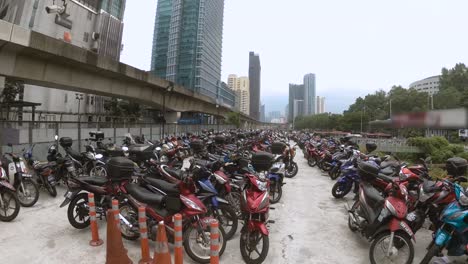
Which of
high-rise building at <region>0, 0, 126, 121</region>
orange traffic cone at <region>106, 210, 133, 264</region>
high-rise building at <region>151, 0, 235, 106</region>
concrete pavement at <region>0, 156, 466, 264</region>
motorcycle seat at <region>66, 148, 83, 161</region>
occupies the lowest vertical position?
concrete pavement at <region>0, 156, 466, 264</region>

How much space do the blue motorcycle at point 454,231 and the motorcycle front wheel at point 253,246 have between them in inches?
66.0

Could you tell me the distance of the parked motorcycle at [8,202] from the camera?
181 inches

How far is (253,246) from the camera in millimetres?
3430

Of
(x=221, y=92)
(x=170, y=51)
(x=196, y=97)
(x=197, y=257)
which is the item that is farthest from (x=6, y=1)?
(x=221, y=92)

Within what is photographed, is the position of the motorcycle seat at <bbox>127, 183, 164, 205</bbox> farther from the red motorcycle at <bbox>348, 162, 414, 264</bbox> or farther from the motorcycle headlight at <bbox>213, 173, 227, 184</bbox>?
→ the red motorcycle at <bbox>348, 162, 414, 264</bbox>

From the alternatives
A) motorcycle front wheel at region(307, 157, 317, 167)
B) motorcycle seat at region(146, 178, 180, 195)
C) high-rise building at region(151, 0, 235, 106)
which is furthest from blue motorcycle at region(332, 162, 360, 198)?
high-rise building at region(151, 0, 235, 106)

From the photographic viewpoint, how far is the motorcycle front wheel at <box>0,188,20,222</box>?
15.1ft

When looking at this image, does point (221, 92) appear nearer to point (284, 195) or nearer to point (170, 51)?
point (170, 51)

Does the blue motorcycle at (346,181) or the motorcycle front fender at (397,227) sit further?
the blue motorcycle at (346,181)

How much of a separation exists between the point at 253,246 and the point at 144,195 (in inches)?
58.5

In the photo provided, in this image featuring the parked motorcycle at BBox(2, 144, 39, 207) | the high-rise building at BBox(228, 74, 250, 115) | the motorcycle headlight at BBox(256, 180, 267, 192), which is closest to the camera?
the motorcycle headlight at BBox(256, 180, 267, 192)

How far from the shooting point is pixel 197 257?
3475mm

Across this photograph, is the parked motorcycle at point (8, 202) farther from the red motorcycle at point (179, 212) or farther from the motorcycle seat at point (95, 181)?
→ the red motorcycle at point (179, 212)

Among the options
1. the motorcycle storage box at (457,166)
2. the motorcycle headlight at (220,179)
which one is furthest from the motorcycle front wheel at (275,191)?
the motorcycle storage box at (457,166)
